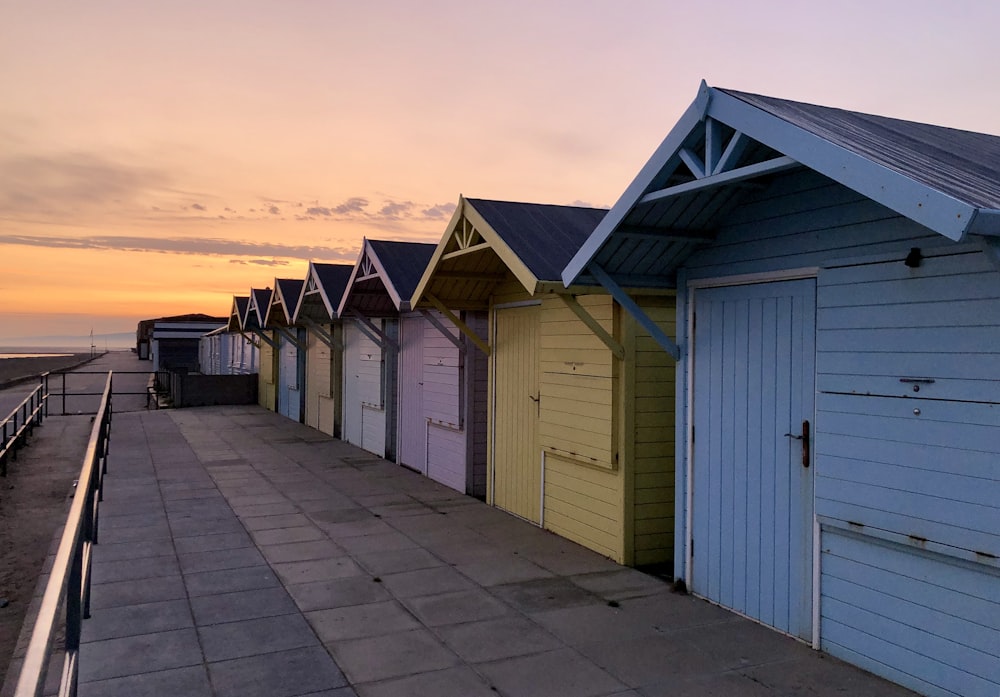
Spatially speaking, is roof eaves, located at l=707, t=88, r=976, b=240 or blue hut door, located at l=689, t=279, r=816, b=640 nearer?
roof eaves, located at l=707, t=88, r=976, b=240

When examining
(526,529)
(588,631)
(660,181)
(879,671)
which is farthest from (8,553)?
(879,671)

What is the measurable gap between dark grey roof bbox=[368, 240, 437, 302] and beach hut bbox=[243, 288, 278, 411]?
31.0 feet

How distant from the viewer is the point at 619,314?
287 inches

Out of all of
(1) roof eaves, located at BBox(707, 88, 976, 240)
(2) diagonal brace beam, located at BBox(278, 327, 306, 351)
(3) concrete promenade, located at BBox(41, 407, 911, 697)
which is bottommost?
(3) concrete promenade, located at BBox(41, 407, 911, 697)

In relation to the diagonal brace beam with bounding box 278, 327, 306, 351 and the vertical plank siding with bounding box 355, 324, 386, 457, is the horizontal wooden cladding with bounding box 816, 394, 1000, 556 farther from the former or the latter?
the diagonal brace beam with bounding box 278, 327, 306, 351

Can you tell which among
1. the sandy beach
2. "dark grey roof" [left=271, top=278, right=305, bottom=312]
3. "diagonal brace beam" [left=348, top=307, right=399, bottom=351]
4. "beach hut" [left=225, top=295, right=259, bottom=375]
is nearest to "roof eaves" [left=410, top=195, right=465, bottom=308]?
"diagonal brace beam" [left=348, top=307, right=399, bottom=351]

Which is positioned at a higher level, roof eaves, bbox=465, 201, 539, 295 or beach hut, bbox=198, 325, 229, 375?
roof eaves, bbox=465, 201, 539, 295

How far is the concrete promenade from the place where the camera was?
471 centimetres

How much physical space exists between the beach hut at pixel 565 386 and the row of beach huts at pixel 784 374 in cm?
3

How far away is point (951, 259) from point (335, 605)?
15.9 ft

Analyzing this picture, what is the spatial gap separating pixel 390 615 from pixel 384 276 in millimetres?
6597

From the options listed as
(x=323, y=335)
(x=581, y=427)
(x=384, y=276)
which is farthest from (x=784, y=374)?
(x=323, y=335)

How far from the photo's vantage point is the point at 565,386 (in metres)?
8.04

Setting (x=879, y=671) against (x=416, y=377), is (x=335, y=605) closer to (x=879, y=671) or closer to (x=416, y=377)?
(x=879, y=671)
